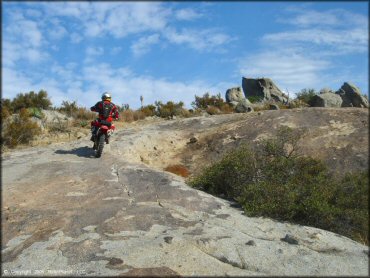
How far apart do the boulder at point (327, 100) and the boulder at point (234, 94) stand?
6074 millimetres

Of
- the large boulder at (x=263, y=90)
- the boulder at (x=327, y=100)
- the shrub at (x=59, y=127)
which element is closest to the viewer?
the shrub at (x=59, y=127)

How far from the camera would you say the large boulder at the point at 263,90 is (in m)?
27.3

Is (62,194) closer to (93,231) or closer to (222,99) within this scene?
(93,231)

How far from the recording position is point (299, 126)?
1300 centimetres

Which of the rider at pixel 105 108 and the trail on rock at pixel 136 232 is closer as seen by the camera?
the trail on rock at pixel 136 232

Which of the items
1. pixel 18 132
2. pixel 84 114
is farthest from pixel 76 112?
pixel 18 132

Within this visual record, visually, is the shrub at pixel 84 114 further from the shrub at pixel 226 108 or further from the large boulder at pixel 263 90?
the large boulder at pixel 263 90

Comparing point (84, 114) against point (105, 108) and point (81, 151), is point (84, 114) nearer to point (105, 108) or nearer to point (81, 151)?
point (81, 151)

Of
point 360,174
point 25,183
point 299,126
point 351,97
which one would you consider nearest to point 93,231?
point 25,183

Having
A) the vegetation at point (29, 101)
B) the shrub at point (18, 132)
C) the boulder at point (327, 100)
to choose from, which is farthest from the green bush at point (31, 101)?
the boulder at point (327, 100)

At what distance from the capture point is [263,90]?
28.0 m

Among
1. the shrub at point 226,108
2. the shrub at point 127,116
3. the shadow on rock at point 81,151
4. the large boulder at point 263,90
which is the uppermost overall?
the large boulder at point 263,90

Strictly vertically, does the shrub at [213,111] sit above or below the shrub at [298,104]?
below

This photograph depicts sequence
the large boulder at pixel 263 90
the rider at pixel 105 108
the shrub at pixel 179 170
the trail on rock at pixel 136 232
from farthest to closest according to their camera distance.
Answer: the large boulder at pixel 263 90 → the rider at pixel 105 108 → the shrub at pixel 179 170 → the trail on rock at pixel 136 232
